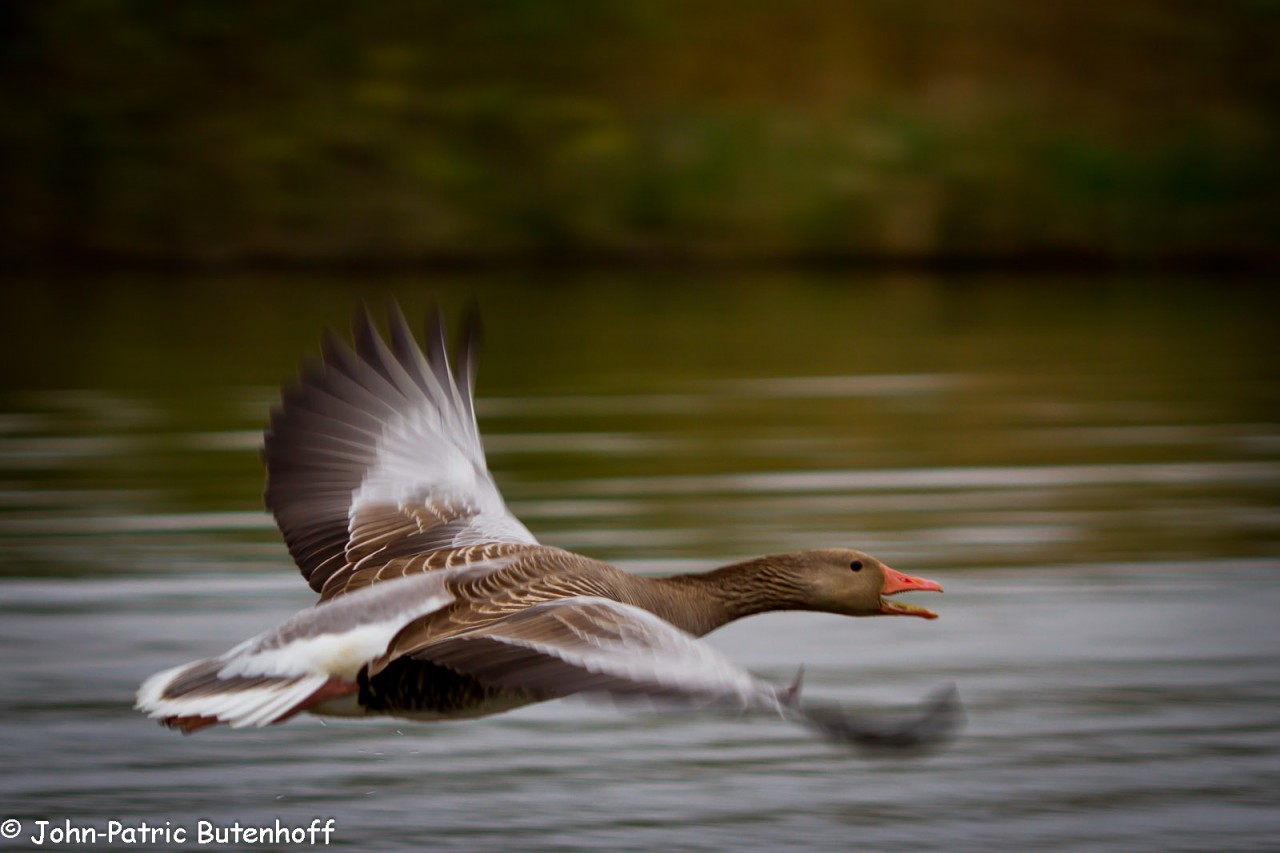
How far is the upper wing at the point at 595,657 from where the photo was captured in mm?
3758

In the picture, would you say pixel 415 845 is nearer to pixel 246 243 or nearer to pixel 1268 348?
pixel 1268 348

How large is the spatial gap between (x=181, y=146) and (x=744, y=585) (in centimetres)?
2288

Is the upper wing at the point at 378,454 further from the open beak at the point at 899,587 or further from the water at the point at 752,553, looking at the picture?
the open beak at the point at 899,587

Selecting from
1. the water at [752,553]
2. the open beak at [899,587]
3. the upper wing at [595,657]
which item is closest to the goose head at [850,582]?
the open beak at [899,587]

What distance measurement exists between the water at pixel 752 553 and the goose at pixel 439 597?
0.37 m

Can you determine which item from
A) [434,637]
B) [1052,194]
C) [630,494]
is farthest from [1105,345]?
[434,637]

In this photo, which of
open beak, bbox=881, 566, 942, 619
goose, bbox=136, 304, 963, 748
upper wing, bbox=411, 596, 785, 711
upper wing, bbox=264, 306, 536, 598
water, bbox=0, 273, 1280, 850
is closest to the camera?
upper wing, bbox=411, 596, 785, 711

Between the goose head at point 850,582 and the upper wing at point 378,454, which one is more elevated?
the upper wing at point 378,454

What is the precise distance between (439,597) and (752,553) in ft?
11.4

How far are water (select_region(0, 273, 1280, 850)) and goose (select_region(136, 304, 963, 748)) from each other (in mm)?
368

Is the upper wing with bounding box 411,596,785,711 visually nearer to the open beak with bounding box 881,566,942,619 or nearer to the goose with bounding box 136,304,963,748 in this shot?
the goose with bounding box 136,304,963,748

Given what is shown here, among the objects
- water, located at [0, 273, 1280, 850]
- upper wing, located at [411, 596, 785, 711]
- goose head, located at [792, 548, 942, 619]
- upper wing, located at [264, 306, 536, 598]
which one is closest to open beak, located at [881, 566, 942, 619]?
goose head, located at [792, 548, 942, 619]

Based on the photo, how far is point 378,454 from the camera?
214 inches

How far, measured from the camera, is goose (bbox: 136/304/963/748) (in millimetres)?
3932
